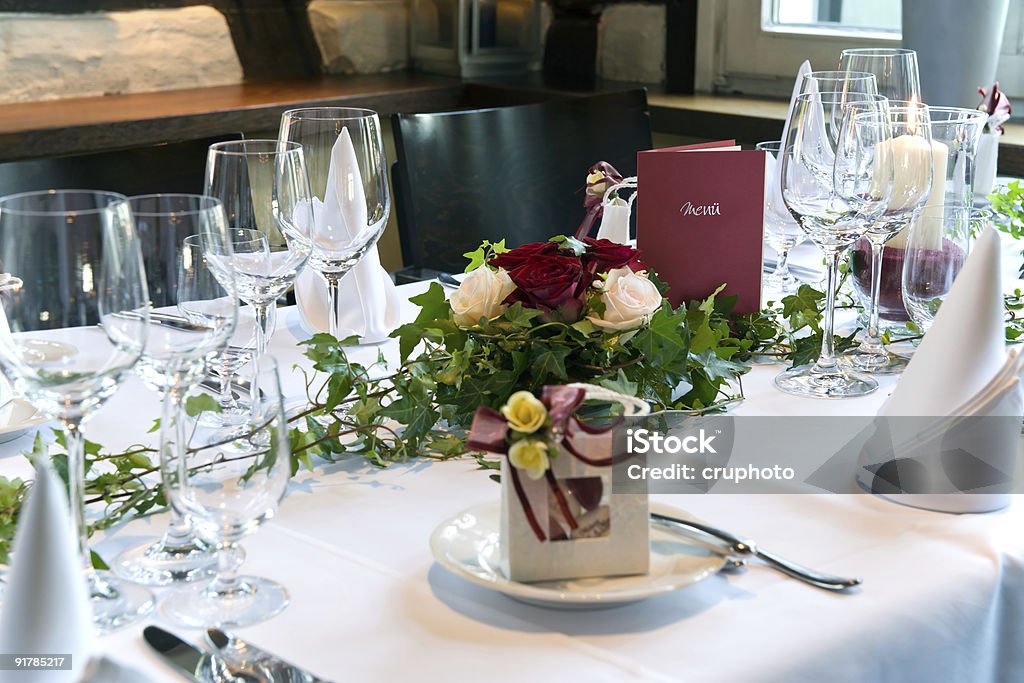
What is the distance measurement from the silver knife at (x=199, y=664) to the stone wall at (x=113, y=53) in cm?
223

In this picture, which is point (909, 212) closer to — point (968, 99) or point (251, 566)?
point (251, 566)

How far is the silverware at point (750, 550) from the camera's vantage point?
68 cm

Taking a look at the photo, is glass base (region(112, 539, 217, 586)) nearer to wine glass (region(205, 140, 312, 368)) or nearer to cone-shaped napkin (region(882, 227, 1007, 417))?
wine glass (region(205, 140, 312, 368))

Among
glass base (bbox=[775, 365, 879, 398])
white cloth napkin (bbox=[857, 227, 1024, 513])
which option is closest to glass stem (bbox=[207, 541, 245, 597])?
white cloth napkin (bbox=[857, 227, 1024, 513])

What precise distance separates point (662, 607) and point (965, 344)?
316 millimetres

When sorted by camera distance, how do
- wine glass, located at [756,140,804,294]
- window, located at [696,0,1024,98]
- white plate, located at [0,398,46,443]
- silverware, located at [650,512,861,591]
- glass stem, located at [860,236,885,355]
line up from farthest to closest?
window, located at [696,0,1024,98] < wine glass, located at [756,140,804,294] < glass stem, located at [860,236,885,355] < white plate, located at [0,398,46,443] < silverware, located at [650,512,861,591]

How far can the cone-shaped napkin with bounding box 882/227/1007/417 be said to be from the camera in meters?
0.79

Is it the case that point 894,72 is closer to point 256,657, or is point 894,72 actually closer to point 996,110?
point 996,110

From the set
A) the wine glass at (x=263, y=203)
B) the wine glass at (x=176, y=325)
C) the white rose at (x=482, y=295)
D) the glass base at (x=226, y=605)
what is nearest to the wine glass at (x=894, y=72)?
the white rose at (x=482, y=295)

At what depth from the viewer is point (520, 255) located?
36.9 inches

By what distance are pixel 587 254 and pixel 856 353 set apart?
0.36 meters

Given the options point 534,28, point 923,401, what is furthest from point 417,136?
point 534,28

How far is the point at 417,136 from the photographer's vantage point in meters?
1.79

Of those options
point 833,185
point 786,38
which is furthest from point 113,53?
point 833,185
